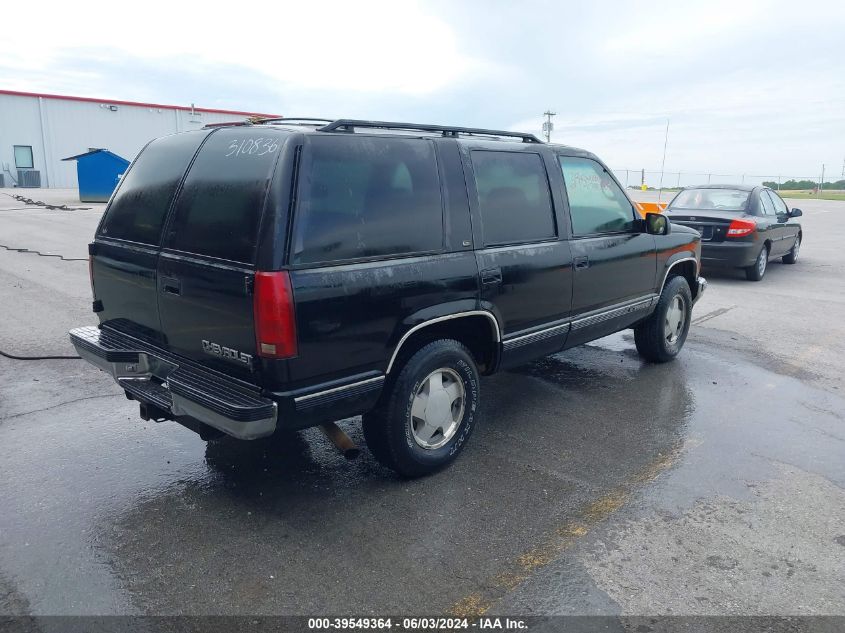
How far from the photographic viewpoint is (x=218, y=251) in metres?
3.30

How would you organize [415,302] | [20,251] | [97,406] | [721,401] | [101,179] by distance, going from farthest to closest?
[101,179], [20,251], [721,401], [97,406], [415,302]

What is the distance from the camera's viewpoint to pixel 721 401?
5.34 m

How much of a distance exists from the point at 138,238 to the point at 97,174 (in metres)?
27.0

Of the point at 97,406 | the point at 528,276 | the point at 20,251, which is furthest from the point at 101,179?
the point at 528,276

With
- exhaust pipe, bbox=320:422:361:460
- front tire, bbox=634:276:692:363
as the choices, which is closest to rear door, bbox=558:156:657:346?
front tire, bbox=634:276:692:363

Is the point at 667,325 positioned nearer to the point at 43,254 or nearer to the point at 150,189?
the point at 150,189

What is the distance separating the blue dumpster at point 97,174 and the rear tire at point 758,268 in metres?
24.7

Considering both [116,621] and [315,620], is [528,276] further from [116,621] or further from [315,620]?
[116,621]

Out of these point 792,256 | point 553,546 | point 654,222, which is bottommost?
point 553,546

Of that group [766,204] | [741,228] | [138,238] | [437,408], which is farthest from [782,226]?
[138,238]

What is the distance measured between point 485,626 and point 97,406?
352cm

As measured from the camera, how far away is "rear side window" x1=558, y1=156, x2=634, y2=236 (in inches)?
193

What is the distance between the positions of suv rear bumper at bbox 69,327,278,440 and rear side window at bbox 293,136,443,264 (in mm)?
743

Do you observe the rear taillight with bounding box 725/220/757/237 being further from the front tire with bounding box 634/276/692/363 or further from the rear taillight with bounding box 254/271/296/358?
the rear taillight with bounding box 254/271/296/358
